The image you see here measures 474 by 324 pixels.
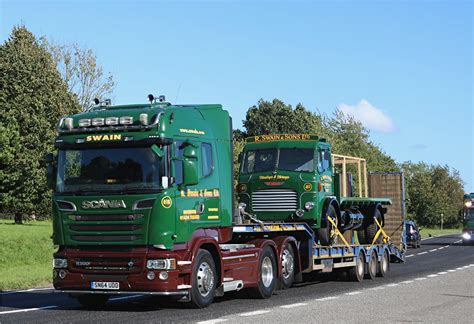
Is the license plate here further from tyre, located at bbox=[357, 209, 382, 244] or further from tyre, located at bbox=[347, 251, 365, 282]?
tyre, located at bbox=[357, 209, 382, 244]

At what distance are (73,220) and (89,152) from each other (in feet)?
3.91

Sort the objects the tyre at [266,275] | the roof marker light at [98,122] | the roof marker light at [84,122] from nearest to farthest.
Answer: the roof marker light at [98,122] < the roof marker light at [84,122] < the tyre at [266,275]

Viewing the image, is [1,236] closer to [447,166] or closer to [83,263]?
[83,263]

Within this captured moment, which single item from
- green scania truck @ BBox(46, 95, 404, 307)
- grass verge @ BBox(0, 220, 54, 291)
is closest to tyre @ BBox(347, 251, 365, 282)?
green scania truck @ BBox(46, 95, 404, 307)

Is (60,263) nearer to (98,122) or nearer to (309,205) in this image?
(98,122)

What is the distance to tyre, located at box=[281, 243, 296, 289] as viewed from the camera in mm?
18938

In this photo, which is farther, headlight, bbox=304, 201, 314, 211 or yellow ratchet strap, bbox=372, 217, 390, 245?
yellow ratchet strap, bbox=372, 217, 390, 245

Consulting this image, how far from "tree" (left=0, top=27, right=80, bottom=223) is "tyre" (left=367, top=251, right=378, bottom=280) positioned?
109 ft

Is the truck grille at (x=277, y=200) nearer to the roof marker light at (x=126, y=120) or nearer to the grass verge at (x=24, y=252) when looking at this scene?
the roof marker light at (x=126, y=120)

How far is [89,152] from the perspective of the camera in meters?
14.6

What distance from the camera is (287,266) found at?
19.1 meters

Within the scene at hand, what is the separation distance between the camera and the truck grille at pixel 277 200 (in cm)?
2111

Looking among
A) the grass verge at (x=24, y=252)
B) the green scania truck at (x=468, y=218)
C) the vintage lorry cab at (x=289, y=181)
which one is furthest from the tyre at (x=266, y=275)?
the green scania truck at (x=468, y=218)

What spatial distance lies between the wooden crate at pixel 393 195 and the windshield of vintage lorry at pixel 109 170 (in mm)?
15801
